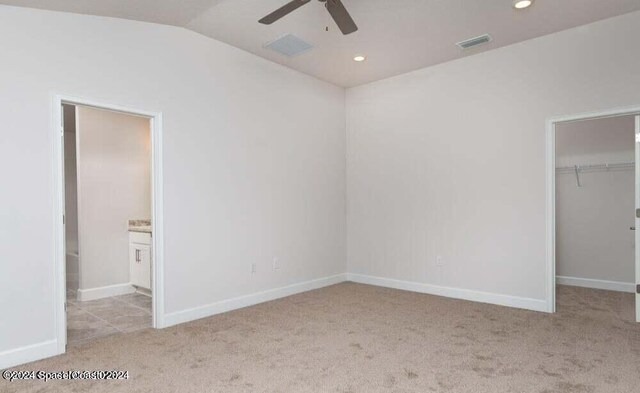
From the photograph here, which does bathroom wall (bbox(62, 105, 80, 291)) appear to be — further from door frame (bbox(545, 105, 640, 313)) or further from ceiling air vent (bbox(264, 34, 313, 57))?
door frame (bbox(545, 105, 640, 313))

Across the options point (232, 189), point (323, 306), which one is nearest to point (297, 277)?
point (323, 306)

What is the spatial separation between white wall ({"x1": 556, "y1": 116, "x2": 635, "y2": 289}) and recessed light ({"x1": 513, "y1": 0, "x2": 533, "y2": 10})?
216cm

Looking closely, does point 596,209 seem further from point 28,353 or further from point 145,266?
point 28,353

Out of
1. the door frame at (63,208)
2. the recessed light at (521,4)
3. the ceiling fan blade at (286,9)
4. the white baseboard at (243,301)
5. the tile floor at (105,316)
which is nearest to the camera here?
the ceiling fan blade at (286,9)

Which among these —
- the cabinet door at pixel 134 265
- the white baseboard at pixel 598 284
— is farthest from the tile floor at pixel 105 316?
the white baseboard at pixel 598 284

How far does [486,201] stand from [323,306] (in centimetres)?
213

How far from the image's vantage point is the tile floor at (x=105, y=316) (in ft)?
11.4

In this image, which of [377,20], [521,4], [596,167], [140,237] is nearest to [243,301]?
[140,237]

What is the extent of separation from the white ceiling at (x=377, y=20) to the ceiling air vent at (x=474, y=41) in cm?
8

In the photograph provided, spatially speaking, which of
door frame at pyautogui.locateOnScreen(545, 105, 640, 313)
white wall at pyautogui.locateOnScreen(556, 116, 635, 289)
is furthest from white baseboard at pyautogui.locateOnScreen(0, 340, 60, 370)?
white wall at pyautogui.locateOnScreen(556, 116, 635, 289)

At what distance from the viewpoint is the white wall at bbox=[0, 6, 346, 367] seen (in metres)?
2.88

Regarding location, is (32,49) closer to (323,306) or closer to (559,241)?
(323,306)

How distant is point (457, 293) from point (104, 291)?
4.18 m

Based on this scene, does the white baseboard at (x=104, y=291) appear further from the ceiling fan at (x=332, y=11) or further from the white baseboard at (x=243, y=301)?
the ceiling fan at (x=332, y=11)
